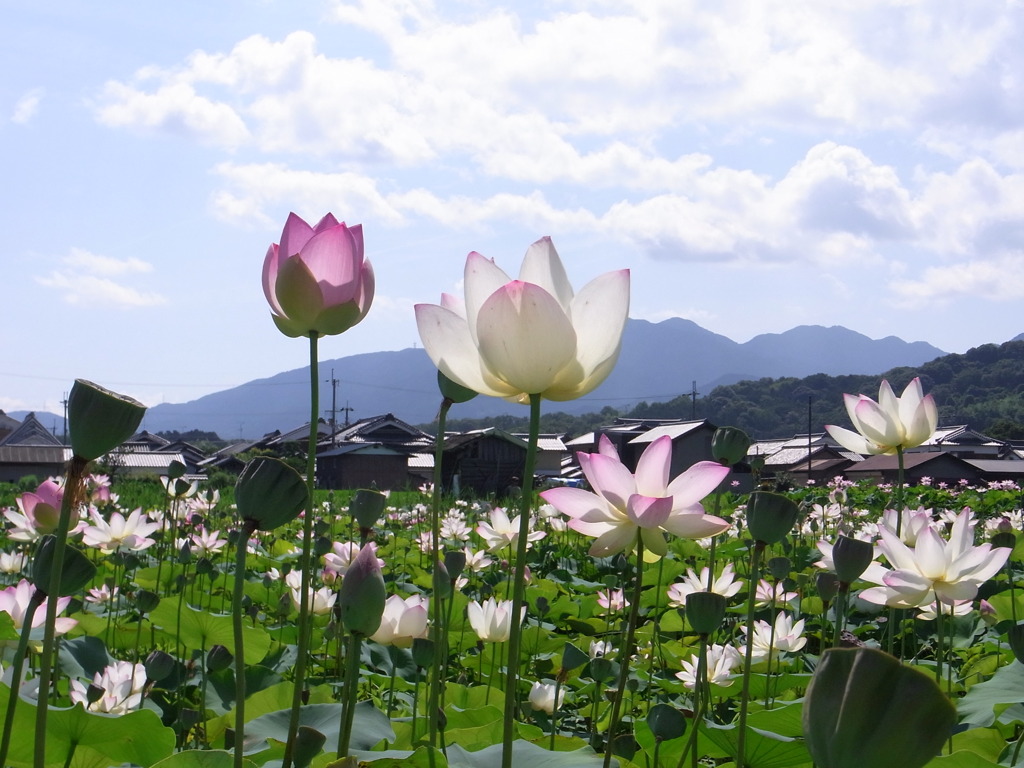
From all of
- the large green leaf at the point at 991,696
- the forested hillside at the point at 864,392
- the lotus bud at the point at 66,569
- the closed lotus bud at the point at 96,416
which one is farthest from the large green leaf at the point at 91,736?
the forested hillside at the point at 864,392

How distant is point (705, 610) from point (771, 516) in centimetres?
13

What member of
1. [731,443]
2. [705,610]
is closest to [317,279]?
[705,610]

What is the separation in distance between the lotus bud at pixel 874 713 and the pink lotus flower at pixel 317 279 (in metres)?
0.54

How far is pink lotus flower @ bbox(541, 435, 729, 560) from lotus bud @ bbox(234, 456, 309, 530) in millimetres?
238

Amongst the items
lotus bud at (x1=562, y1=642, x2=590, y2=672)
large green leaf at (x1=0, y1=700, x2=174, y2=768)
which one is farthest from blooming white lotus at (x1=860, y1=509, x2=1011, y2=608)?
large green leaf at (x1=0, y1=700, x2=174, y2=768)

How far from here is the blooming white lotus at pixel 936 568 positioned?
1118 millimetres

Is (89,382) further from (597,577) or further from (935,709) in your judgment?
(597,577)

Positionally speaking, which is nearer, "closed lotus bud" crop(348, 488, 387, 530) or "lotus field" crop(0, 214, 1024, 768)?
"lotus field" crop(0, 214, 1024, 768)

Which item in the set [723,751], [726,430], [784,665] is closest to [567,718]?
[784,665]

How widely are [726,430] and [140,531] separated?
1333 mm

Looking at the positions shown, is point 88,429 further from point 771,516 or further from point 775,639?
point 775,639

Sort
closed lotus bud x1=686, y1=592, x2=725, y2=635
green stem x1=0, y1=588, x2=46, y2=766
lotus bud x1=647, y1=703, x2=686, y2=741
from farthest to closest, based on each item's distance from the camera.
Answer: lotus bud x1=647, y1=703, x2=686, y2=741
closed lotus bud x1=686, y1=592, x2=725, y2=635
green stem x1=0, y1=588, x2=46, y2=766

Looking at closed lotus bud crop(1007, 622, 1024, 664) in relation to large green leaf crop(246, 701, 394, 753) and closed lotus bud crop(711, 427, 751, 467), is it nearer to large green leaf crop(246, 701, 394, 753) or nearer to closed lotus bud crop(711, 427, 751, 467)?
closed lotus bud crop(711, 427, 751, 467)

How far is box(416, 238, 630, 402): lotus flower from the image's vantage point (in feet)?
2.39
